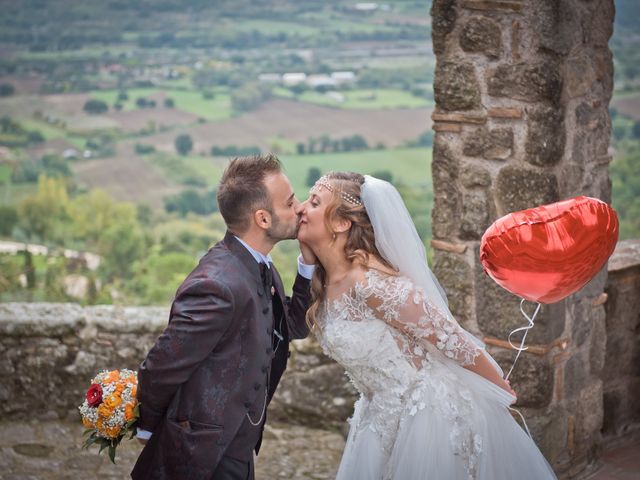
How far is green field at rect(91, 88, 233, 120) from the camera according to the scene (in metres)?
15.7

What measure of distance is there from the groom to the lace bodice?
0.97 ft

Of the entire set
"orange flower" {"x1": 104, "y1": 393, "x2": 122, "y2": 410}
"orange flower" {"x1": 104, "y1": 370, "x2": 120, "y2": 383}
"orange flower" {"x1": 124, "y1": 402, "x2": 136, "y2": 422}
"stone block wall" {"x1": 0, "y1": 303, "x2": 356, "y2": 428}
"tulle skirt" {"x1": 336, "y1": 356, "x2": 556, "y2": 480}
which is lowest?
"stone block wall" {"x1": 0, "y1": 303, "x2": 356, "y2": 428}

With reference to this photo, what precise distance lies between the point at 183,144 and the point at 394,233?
12936 mm

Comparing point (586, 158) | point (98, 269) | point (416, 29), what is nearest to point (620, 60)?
point (416, 29)

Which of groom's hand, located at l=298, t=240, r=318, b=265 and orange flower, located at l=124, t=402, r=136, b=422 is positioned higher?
groom's hand, located at l=298, t=240, r=318, b=265

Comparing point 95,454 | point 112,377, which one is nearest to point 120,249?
point 95,454

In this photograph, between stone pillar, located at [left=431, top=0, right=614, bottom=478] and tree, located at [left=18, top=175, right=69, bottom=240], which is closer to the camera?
stone pillar, located at [left=431, top=0, right=614, bottom=478]

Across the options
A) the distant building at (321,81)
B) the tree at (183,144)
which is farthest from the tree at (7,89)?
the distant building at (321,81)

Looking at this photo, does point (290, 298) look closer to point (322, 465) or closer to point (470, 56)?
point (470, 56)

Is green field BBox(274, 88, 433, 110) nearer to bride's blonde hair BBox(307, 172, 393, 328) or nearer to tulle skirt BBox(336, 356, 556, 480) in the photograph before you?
bride's blonde hair BBox(307, 172, 393, 328)

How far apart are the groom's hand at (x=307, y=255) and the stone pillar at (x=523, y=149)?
105cm

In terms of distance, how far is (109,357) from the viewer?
5.00 meters

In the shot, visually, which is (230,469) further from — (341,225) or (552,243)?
(552,243)

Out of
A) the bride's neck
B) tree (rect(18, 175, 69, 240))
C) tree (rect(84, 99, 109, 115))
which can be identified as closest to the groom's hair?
the bride's neck
